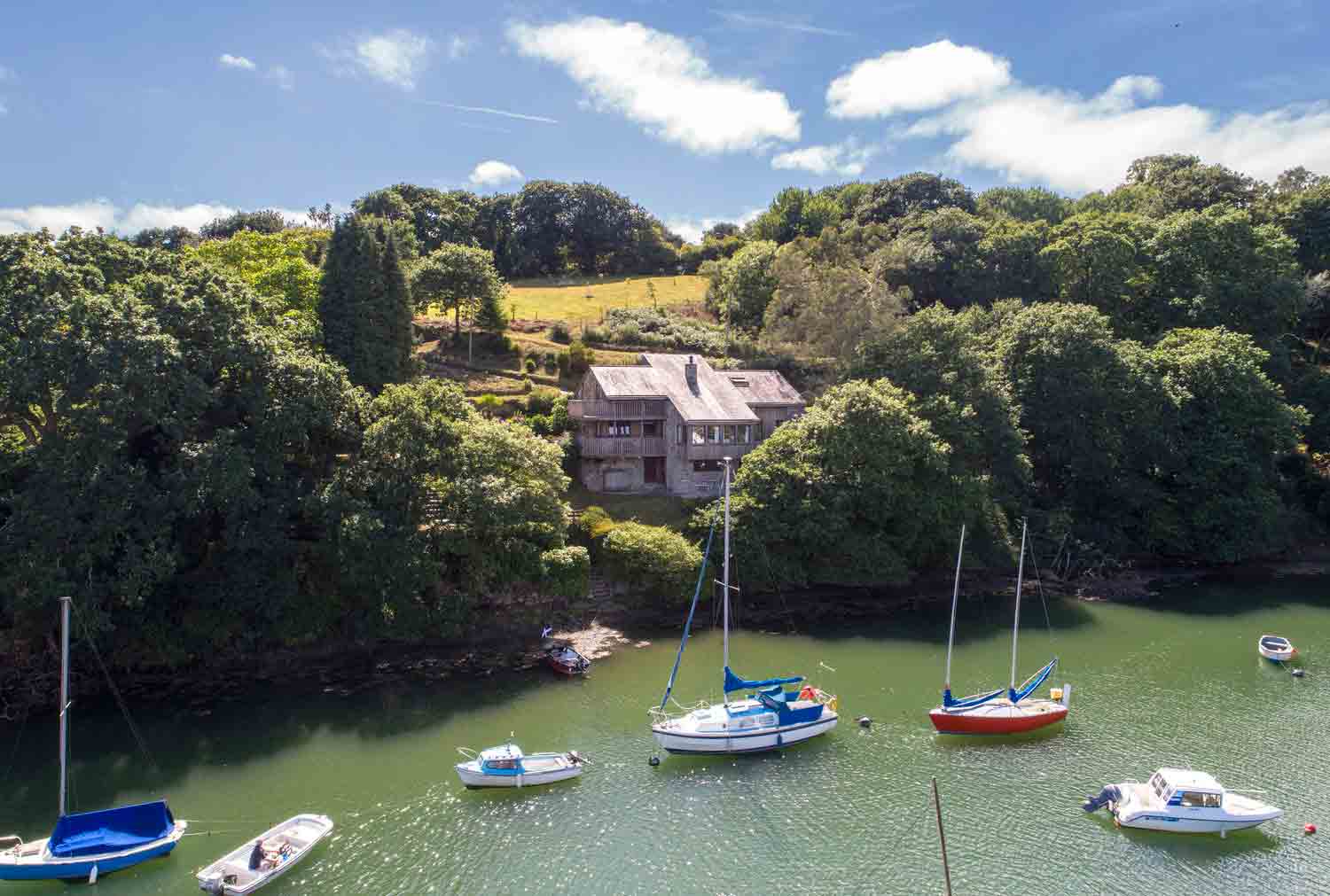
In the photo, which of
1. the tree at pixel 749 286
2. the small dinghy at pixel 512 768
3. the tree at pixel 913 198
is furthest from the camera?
the tree at pixel 913 198

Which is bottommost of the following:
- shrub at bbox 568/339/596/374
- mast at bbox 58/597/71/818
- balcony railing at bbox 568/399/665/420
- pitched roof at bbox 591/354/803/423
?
mast at bbox 58/597/71/818

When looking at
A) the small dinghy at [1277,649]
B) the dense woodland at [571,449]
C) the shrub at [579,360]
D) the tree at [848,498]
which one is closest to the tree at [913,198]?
the dense woodland at [571,449]

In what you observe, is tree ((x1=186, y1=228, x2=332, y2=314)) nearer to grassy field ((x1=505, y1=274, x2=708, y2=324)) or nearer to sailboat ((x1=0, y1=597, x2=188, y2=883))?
grassy field ((x1=505, y1=274, x2=708, y2=324))

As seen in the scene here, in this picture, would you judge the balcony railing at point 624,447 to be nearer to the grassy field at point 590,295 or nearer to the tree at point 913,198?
the grassy field at point 590,295

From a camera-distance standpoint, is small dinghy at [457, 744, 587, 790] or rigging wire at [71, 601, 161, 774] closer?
small dinghy at [457, 744, 587, 790]

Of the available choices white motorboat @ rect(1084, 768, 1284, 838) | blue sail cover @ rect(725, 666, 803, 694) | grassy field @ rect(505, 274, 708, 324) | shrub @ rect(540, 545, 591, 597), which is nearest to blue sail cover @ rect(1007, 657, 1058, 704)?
white motorboat @ rect(1084, 768, 1284, 838)

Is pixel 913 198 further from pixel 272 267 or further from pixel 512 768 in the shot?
pixel 512 768

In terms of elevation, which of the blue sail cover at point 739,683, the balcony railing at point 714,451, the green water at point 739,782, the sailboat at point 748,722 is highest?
the balcony railing at point 714,451

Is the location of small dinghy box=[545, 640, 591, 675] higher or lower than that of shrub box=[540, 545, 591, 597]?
lower
